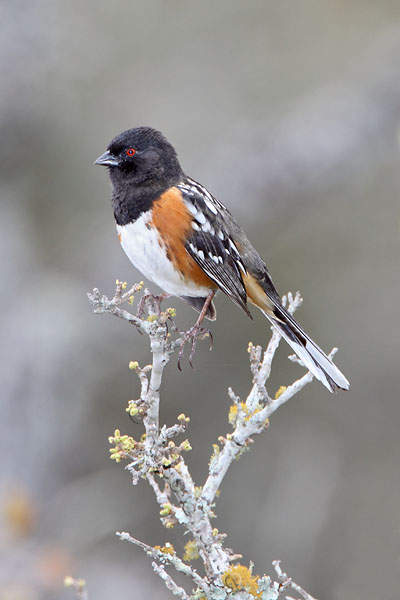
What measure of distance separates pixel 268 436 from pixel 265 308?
282cm

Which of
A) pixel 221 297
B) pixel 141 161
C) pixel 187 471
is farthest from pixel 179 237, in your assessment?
pixel 221 297

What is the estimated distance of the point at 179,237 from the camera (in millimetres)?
2582

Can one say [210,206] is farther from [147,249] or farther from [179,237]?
[147,249]

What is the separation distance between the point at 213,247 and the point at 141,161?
39 centimetres

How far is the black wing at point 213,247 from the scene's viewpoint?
257 cm

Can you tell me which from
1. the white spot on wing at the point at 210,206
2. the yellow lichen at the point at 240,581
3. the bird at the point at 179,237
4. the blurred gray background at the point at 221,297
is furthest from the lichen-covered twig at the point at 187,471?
the blurred gray background at the point at 221,297

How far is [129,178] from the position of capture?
265 centimetres

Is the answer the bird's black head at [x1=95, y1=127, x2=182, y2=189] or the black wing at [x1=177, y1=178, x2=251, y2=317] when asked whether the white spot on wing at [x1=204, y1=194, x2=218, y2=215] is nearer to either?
the black wing at [x1=177, y1=178, x2=251, y2=317]

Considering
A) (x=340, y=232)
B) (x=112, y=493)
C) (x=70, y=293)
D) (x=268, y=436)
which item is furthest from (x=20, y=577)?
(x=340, y=232)

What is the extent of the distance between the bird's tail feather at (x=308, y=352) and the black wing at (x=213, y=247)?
0.19 m

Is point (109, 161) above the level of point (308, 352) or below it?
above

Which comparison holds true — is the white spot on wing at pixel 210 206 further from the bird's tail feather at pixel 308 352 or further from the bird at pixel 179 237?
the bird's tail feather at pixel 308 352

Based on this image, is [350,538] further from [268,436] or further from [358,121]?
[358,121]

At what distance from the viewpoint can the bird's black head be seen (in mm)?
2656
